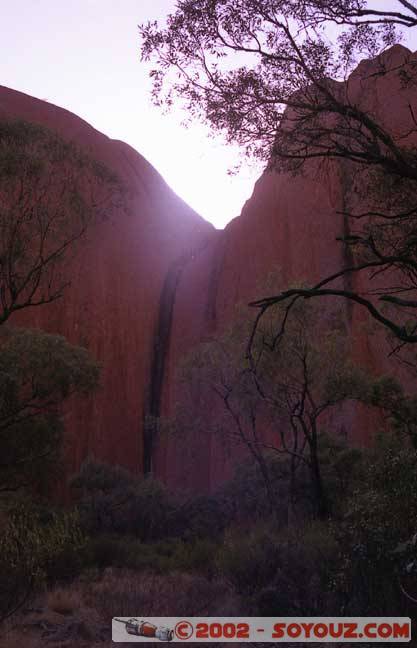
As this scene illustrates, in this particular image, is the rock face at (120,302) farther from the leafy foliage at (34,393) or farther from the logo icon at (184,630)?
the logo icon at (184,630)

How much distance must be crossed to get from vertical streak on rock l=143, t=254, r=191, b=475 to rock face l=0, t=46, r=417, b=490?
0.05m

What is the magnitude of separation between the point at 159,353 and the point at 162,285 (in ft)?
13.0

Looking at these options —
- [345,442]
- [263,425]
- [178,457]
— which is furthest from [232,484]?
[178,457]

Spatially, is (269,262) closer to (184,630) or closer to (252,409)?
(252,409)

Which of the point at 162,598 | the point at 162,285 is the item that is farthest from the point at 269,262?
the point at 162,598

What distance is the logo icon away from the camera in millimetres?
6548

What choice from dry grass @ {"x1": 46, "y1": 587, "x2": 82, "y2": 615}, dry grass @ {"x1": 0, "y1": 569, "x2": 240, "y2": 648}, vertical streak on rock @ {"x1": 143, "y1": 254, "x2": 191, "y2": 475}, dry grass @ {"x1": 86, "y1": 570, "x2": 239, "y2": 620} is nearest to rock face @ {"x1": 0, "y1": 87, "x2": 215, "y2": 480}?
vertical streak on rock @ {"x1": 143, "y1": 254, "x2": 191, "y2": 475}

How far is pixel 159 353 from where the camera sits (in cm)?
3017

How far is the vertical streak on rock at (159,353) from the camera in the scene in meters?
27.7

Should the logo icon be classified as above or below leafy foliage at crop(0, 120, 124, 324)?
below

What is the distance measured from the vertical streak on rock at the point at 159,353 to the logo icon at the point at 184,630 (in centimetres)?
1971

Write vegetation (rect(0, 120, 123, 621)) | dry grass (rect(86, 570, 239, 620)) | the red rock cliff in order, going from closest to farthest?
dry grass (rect(86, 570, 239, 620)) < vegetation (rect(0, 120, 123, 621)) < the red rock cliff

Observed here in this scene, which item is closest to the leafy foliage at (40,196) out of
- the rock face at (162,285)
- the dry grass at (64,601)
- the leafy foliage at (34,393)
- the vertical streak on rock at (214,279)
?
the leafy foliage at (34,393)

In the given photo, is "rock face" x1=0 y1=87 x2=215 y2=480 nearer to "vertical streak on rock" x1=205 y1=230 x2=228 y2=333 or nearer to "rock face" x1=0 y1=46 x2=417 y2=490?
"rock face" x1=0 y1=46 x2=417 y2=490
